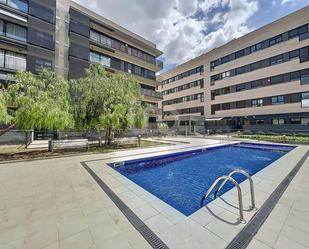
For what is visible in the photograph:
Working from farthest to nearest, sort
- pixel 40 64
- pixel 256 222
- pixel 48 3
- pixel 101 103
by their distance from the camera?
1. pixel 48 3
2. pixel 40 64
3. pixel 101 103
4. pixel 256 222

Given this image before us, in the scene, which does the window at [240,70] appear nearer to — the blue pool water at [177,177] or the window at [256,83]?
the window at [256,83]

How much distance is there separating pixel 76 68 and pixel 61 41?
15.9ft

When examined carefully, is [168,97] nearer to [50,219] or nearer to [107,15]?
[107,15]

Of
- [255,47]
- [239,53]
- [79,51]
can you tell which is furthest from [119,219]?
[239,53]

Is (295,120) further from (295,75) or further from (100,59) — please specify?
(100,59)

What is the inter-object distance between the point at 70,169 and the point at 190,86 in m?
41.6

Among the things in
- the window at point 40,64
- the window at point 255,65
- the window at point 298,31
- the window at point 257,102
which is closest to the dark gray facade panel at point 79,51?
the window at point 40,64

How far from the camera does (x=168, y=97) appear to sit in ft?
169

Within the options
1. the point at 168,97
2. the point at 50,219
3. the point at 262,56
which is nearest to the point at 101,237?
the point at 50,219

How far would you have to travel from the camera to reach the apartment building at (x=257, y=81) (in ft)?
83.9

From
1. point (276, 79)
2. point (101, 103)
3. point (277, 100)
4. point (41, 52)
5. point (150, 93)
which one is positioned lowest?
point (101, 103)

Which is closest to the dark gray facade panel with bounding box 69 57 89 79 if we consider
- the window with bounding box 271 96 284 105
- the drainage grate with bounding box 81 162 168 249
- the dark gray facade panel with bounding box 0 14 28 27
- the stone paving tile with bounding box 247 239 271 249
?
the dark gray facade panel with bounding box 0 14 28 27

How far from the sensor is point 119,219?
3.68 meters

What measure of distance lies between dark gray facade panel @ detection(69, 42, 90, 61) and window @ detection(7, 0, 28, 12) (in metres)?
6.23
